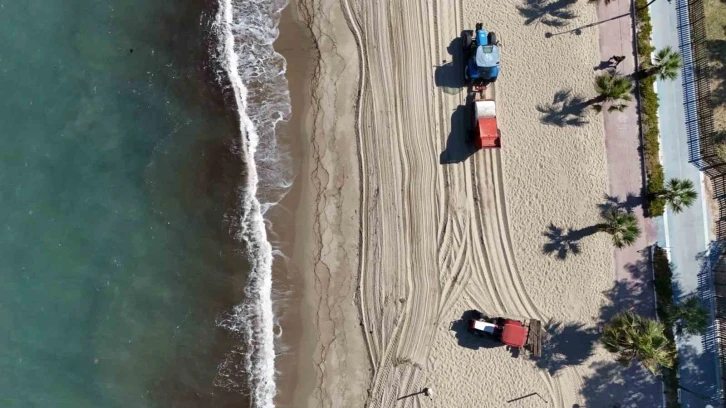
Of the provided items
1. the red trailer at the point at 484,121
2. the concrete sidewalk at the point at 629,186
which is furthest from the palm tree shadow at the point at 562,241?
the red trailer at the point at 484,121

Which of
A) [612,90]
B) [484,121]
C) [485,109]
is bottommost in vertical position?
[484,121]

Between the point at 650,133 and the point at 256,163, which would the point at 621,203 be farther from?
the point at 256,163

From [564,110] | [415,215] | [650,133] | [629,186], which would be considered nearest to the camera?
[650,133]

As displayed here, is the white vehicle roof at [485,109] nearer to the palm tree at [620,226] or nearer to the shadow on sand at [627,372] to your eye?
the palm tree at [620,226]

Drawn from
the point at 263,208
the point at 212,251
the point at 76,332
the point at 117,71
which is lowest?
the point at 76,332

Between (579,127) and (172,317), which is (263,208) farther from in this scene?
(579,127)

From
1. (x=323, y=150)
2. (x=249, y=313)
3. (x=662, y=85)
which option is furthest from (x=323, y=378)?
(x=662, y=85)

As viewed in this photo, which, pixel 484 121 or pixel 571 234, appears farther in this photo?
pixel 571 234

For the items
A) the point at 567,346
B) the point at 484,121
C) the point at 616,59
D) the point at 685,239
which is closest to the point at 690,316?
the point at 685,239
